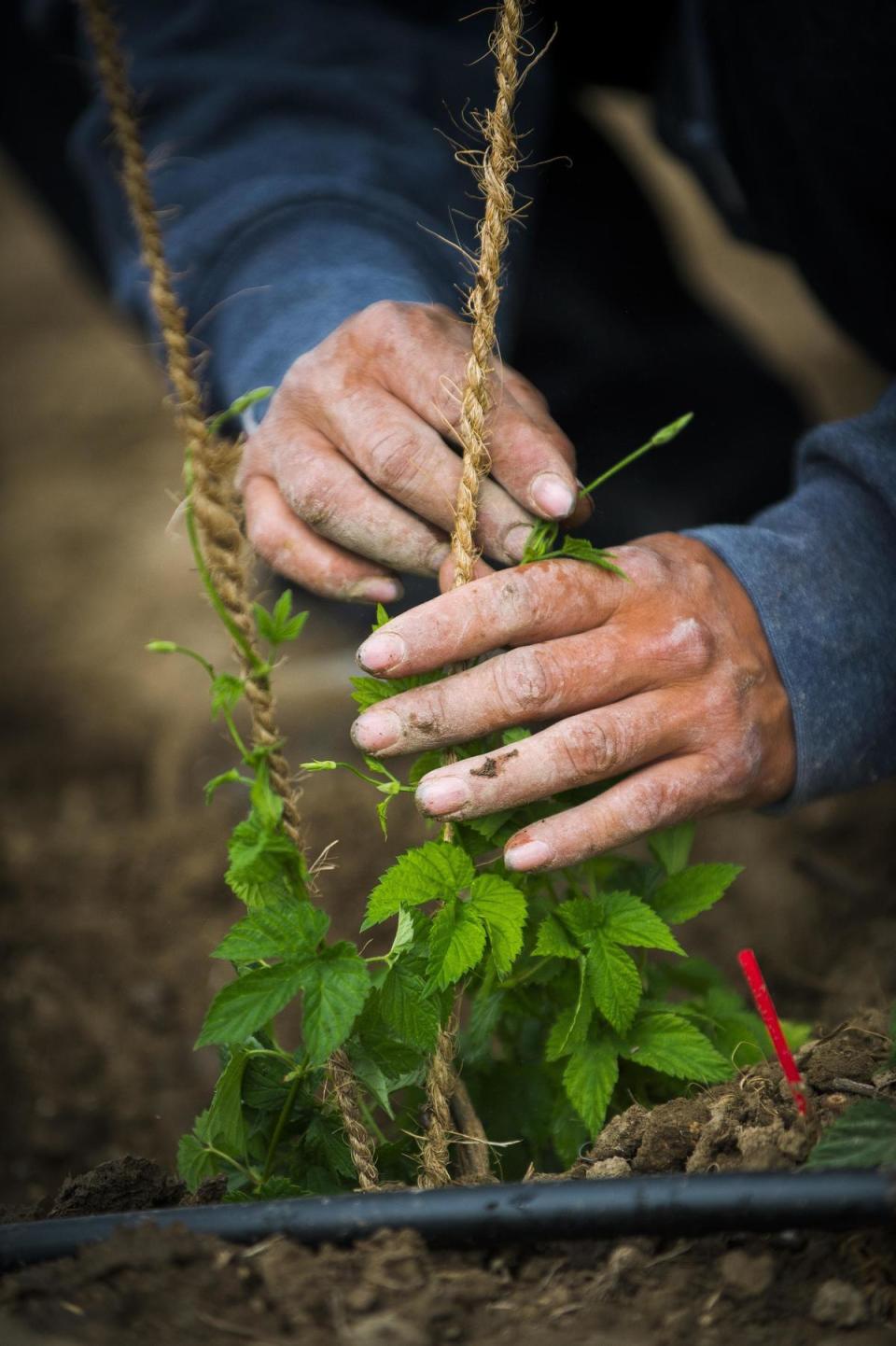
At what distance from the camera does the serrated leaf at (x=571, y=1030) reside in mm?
1133

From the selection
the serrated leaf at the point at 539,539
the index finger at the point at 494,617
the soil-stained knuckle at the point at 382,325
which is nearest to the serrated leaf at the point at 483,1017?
the index finger at the point at 494,617

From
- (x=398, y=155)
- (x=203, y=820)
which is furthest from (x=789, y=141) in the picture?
(x=203, y=820)

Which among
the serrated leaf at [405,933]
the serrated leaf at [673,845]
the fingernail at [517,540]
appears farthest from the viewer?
the serrated leaf at [673,845]

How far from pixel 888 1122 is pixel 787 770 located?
50 centimetres

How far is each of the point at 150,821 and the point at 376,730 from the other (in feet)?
7.04

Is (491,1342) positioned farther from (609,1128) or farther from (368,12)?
(368,12)

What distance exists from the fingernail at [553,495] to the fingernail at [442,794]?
0.31m

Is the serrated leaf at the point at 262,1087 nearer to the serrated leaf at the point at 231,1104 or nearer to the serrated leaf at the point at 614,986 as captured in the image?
the serrated leaf at the point at 231,1104

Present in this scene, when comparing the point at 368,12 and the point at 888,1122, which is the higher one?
the point at 368,12

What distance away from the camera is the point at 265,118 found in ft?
7.14

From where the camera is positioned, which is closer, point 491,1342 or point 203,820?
point 491,1342

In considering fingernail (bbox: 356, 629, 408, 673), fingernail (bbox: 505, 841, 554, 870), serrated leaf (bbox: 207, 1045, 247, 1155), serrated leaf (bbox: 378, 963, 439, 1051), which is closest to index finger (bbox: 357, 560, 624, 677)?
fingernail (bbox: 356, 629, 408, 673)

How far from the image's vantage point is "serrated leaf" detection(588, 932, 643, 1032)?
1104 millimetres

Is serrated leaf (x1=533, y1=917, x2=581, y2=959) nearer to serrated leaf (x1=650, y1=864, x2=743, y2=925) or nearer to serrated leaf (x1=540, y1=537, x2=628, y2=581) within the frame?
serrated leaf (x1=650, y1=864, x2=743, y2=925)
